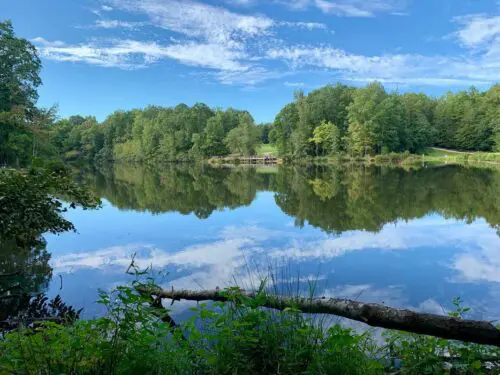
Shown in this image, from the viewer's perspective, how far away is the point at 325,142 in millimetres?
70188

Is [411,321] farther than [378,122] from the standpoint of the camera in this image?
No

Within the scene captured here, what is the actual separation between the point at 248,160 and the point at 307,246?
68.3 meters

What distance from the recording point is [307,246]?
427 inches

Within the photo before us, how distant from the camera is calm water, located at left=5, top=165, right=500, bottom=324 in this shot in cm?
759

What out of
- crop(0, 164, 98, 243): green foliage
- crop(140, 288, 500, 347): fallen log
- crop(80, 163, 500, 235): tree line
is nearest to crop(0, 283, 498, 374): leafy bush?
crop(140, 288, 500, 347): fallen log

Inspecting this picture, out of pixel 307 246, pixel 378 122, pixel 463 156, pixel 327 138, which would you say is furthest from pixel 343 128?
pixel 307 246

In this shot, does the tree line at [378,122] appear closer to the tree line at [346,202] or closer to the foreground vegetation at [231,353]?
the tree line at [346,202]

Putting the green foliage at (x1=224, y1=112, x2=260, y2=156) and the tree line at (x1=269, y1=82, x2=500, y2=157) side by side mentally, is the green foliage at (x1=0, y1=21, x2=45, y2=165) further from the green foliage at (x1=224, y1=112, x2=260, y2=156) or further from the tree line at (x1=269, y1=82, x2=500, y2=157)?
the green foliage at (x1=224, y1=112, x2=260, y2=156)

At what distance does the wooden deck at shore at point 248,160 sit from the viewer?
7575 centimetres

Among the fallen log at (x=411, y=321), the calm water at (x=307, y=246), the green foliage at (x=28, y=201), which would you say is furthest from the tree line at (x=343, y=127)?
the fallen log at (x=411, y=321)

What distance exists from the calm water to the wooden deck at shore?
54.7 m

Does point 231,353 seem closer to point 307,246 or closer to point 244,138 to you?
point 307,246

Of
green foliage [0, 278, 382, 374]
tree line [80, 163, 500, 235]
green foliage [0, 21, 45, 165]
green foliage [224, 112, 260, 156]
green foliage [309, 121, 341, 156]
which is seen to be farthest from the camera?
green foliage [224, 112, 260, 156]

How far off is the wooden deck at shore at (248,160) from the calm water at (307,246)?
2153 inches
